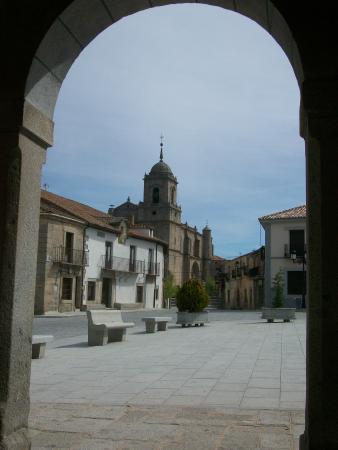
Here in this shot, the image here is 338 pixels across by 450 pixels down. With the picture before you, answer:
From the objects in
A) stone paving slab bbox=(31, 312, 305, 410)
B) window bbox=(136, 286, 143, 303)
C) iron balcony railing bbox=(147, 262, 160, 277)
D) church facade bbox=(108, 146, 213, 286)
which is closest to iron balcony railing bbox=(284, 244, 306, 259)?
window bbox=(136, 286, 143, 303)

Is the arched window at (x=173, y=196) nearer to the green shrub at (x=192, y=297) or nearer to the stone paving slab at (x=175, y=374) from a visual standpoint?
the green shrub at (x=192, y=297)

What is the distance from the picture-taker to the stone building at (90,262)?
93.2 ft

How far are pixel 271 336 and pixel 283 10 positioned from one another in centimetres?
1088

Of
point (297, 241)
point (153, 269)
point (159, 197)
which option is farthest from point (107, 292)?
point (159, 197)

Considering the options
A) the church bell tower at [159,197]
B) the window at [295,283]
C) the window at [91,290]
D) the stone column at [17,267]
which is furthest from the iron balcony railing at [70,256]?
the church bell tower at [159,197]

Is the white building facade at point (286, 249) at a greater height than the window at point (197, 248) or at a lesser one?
lesser

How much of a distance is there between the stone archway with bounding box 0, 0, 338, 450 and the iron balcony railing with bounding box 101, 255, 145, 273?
3269cm

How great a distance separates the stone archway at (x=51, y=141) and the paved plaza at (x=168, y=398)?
74 centimetres

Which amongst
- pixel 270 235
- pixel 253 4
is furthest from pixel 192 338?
pixel 270 235

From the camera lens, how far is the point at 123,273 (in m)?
38.9

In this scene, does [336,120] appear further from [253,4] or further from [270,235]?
[270,235]

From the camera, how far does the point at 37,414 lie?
4258 millimetres

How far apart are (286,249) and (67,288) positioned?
1408 cm

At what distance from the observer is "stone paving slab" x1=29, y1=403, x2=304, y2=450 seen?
338cm
